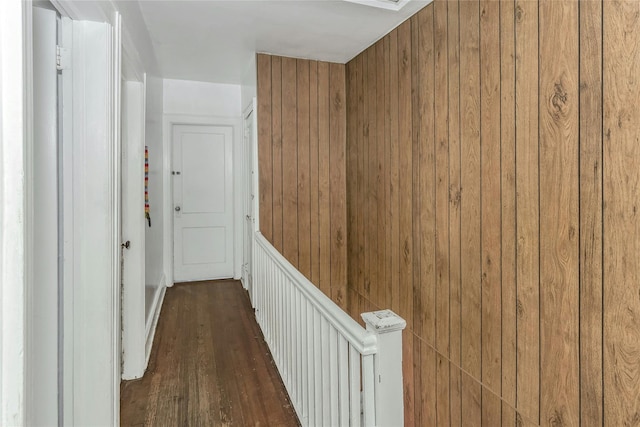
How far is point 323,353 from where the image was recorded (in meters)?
1.48

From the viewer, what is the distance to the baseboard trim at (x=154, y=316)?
2611 millimetres

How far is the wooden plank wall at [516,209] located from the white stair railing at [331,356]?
35.5 inches

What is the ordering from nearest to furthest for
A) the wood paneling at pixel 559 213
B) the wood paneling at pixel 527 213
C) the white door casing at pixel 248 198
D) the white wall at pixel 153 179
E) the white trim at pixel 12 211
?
the white trim at pixel 12 211, the wood paneling at pixel 559 213, the wood paneling at pixel 527 213, the white wall at pixel 153 179, the white door casing at pixel 248 198

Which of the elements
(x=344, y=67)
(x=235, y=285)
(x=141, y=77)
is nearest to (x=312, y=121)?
(x=344, y=67)

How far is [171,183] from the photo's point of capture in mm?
4297

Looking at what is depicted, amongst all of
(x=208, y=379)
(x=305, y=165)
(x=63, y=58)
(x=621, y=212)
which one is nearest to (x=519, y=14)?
(x=621, y=212)

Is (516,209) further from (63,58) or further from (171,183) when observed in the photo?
(171,183)

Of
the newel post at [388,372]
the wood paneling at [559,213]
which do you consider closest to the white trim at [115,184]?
the newel post at [388,372]

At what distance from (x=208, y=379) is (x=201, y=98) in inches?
130

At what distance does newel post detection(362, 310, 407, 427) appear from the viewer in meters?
1.12

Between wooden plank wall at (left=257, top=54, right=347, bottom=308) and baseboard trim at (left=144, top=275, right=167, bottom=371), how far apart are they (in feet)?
4.00

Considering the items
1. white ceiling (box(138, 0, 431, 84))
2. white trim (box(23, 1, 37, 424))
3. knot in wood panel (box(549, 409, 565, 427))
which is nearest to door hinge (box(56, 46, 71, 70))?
white trim (box(23, 1, 37, 424))

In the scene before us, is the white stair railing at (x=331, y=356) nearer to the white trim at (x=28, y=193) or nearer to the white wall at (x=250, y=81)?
the white trim at (x=28, y=193)

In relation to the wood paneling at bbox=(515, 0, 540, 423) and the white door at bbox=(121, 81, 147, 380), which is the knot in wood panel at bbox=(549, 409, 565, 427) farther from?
the white door at bbox=(121, 81, 147, 380)
